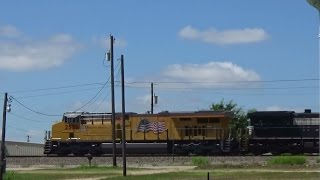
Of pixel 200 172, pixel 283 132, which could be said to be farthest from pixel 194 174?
pixel 283 132

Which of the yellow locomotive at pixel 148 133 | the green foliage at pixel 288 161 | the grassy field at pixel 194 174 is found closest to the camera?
the grassy field at pixel 194 174

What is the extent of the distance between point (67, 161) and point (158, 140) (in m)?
9.72

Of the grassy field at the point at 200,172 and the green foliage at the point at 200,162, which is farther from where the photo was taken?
the green foliage at the point at 200,162

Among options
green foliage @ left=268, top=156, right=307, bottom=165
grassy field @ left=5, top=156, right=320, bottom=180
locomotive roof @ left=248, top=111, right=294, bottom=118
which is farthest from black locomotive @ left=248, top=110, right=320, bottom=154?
grassy field @ left=5, top=156, right=320, bottom=180

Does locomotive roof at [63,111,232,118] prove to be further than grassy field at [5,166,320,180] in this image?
Yes

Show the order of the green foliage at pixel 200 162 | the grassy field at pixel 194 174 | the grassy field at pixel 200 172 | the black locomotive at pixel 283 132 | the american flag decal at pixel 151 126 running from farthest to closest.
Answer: the american flag decal at pixel 151 126 < the black locomotive at pixel 283 132 < the green foliage at pixel 200 162 < the grassy field at pixel 200 172 < the grassy field at pixel 194 174

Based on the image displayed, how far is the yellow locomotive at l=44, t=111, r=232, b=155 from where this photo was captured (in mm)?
55875

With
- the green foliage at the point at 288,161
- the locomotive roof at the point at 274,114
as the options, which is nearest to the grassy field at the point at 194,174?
the green foliage at the point at 288,161

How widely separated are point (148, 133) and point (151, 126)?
0.62 m

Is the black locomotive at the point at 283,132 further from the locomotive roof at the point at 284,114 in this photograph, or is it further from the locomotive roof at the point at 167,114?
the locomotive roof at the point at 167,114

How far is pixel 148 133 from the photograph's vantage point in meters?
57.1

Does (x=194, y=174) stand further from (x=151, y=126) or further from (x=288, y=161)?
(x=151, y=126)

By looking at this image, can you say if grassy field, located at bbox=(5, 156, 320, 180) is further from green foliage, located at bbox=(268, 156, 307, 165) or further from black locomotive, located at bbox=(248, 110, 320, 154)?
black locomotive, located at bbox=(248, 110, 320, 154)

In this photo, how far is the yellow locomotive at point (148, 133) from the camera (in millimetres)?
55875
